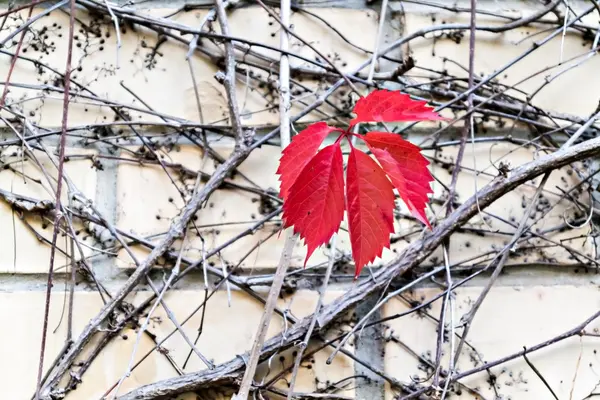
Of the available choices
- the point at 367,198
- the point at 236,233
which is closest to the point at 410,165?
the point at 367,198

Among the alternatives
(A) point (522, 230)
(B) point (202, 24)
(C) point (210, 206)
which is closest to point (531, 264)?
(A) point (522, 230)

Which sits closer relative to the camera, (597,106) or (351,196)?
(351,196)

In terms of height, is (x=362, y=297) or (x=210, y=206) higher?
(x=210, y=206)

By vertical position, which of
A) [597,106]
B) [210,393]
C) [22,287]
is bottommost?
[210,393]

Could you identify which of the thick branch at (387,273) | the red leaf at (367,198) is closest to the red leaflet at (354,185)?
the red leaf at (367,198)

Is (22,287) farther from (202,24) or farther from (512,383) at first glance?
(512,383)

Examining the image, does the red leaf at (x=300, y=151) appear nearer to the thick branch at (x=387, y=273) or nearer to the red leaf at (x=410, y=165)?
the red leaf at (x=410, y=165)

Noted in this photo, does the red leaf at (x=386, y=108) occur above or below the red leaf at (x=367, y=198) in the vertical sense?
above

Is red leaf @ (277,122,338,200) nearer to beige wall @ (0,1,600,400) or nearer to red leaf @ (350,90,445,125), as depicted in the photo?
red leaf @ (350,90,445,125)
